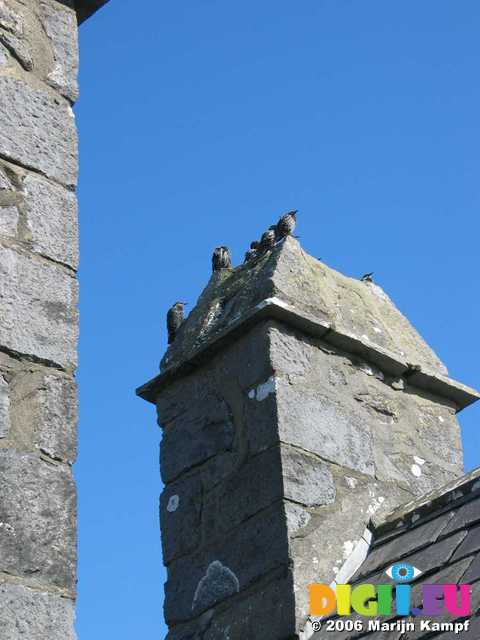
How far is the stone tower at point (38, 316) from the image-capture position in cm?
288

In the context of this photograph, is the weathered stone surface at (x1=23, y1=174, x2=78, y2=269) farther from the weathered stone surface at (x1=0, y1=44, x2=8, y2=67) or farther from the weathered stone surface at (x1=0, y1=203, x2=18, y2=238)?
the weathered stone surface at (x1=0, y1=44, x2=8, y2=67)

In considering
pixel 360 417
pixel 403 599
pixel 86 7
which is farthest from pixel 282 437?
pixel 86 7

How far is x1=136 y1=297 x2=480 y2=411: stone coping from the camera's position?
5.27 metres

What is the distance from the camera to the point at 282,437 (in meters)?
5.01

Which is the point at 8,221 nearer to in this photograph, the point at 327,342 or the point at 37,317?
the point at 37,317

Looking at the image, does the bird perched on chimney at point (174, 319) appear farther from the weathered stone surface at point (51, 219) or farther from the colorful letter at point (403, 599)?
the weathered stone surface at point (51, 219)

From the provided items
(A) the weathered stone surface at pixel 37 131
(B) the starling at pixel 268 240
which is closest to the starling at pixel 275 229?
(B) the starling at pixel 268 240

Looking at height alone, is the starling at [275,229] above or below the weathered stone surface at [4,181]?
above

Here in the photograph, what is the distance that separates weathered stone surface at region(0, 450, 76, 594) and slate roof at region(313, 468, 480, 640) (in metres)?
1.42

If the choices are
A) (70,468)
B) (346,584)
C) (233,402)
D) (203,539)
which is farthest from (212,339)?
(70,468)

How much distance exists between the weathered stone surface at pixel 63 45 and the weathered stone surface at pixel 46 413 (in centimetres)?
89

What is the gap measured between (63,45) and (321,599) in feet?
7.13

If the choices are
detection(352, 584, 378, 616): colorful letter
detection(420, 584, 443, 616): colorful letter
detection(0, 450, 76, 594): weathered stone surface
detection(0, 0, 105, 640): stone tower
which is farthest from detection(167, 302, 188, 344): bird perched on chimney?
detection(0, 450, 76, 594): weathered stone surface

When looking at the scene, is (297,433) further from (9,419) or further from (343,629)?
(9,419)
